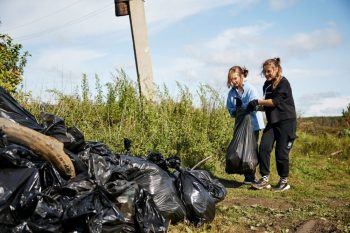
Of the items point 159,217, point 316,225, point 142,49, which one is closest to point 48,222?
point 159,217

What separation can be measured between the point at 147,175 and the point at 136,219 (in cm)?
60

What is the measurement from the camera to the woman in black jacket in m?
5.63

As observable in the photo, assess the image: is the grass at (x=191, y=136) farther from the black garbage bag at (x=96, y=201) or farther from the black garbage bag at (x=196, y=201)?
the black garbage bag at (x=96, y=201)

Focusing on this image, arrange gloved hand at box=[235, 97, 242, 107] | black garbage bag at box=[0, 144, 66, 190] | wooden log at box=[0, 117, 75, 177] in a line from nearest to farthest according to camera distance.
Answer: black garbage bag at box=[0, 144, 66, 190]
wooden log at box=[0, 117, 75, 177]
gloved hand at box=[235, 97, 242, 107]

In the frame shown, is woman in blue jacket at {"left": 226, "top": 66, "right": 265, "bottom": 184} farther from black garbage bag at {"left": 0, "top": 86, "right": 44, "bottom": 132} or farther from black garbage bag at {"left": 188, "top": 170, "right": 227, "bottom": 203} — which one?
black garbage bag at {"left": 0, "top": 86, "right": 44, "bottom": 132}

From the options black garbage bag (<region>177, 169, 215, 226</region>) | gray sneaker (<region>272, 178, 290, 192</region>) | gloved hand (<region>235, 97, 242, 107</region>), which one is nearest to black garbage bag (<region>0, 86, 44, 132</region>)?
black garbage bag (<region>177, 169, 215, 226</region>)

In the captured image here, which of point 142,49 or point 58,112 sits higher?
point 142,49

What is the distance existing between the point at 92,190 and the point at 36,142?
56 cm

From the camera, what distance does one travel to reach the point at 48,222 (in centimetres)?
307

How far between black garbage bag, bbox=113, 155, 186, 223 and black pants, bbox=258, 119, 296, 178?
6.92 ft

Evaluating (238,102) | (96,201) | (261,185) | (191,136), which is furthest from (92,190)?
(191,136)

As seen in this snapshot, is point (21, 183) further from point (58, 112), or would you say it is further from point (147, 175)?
point (58, 112)

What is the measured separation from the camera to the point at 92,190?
3.37 meters

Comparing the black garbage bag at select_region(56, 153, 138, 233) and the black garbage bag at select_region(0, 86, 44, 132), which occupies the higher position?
the black garbage bag at select_region(0, 86, 44, 132)
